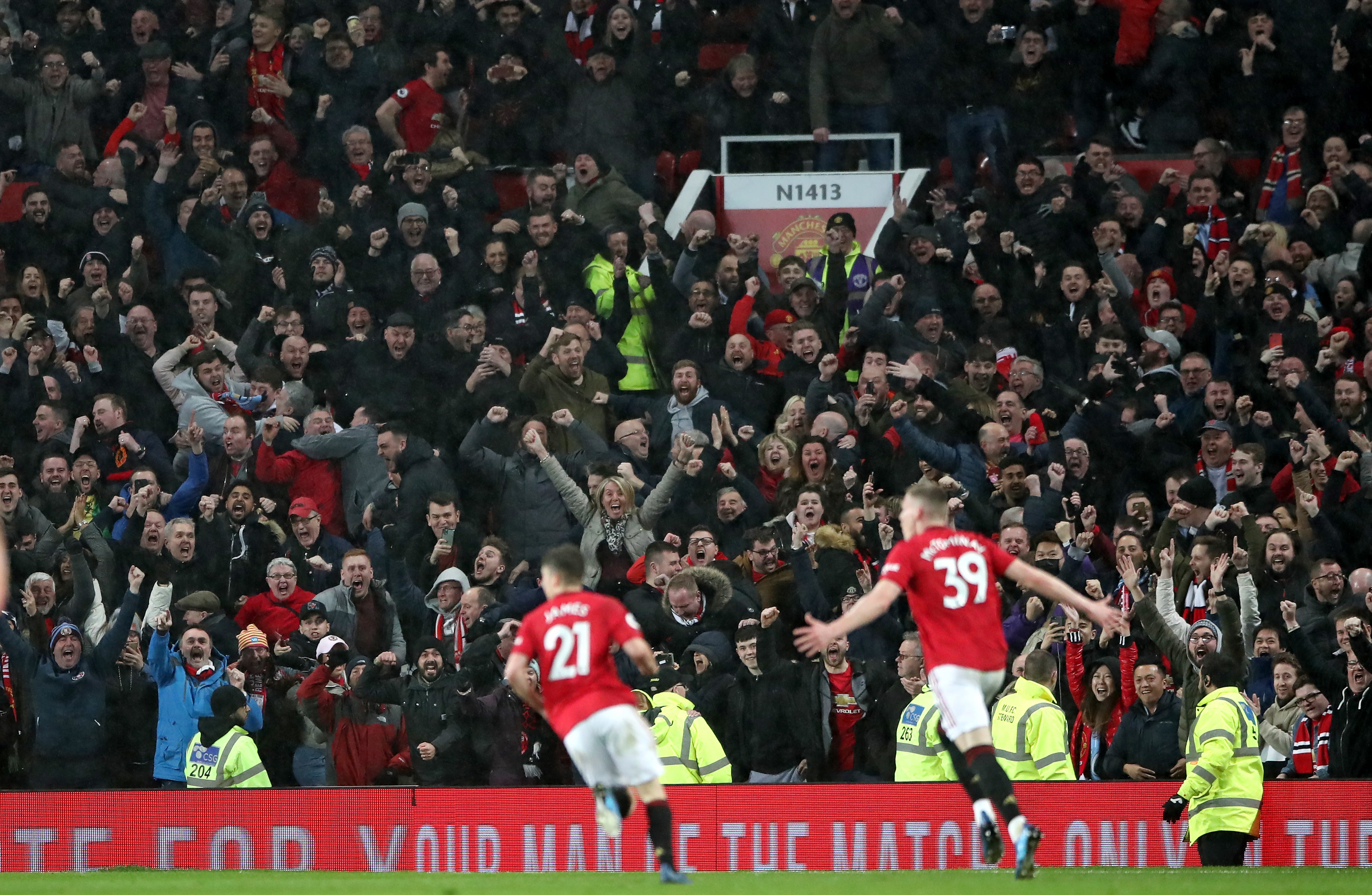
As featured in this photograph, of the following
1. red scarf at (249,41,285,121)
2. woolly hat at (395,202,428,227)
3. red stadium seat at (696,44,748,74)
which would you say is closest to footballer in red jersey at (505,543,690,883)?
woolly hat at (395,202,428,227)

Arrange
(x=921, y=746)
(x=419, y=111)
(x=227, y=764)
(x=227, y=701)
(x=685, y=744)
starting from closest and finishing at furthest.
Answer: (x=921, y=746)
(x=685, y=744)
(x=227, y=701)
(x=227, y=764)
(x=419, y=111)

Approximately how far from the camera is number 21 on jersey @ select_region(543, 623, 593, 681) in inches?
366

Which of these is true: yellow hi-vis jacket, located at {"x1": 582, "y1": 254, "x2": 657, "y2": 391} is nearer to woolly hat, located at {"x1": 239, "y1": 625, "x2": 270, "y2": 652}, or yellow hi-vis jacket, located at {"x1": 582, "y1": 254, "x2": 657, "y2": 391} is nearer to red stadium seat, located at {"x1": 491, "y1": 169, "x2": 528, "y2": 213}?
red stadium seat, located at {"x1": 491, "y1": 169, "x2": 528, "y2": 213}

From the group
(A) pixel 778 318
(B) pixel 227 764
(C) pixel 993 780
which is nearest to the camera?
(C) pixel 993 780

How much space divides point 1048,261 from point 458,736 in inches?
279

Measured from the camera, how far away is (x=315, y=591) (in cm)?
1522

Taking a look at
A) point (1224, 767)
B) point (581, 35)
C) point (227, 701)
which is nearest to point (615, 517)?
point (227, 701)

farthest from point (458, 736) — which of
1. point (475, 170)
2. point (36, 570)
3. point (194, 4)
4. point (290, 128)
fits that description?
point (194, 4)

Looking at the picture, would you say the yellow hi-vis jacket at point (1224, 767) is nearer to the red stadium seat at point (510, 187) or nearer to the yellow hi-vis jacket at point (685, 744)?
the yellow hi-vis jacket at point (685, 744)

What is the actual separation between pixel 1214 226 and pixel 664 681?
7.64 metres

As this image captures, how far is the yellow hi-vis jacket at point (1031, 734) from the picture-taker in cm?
1223

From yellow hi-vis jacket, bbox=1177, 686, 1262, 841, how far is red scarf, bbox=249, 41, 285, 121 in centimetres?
1171

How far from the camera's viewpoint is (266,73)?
19422 mm

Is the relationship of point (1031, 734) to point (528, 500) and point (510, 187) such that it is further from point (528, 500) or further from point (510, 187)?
point (510, 187)
